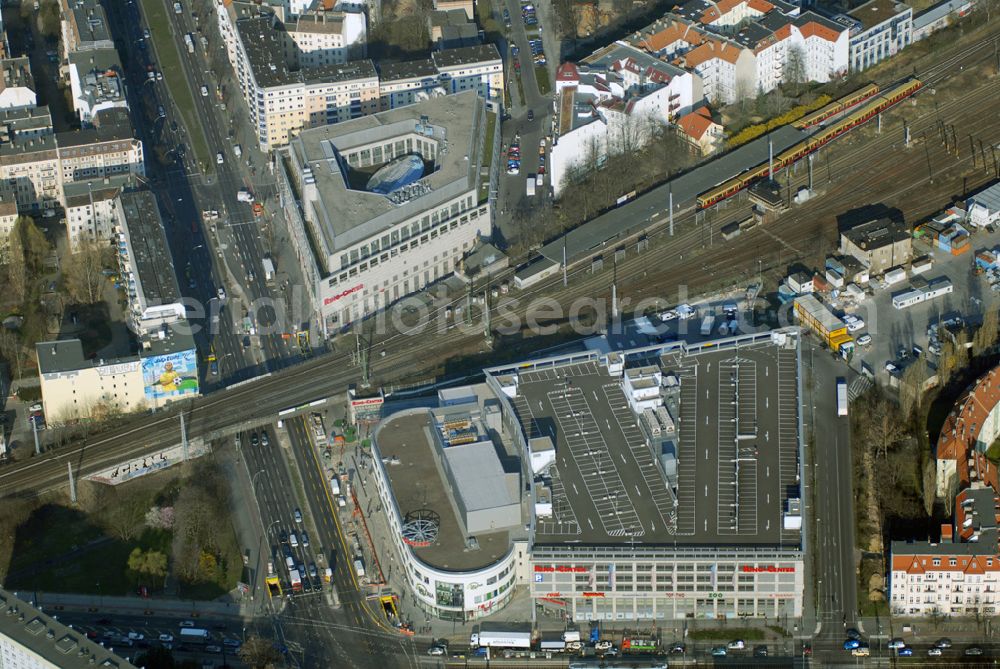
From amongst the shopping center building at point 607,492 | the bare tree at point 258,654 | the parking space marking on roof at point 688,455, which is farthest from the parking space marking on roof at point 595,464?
the bare tree at point 258,654

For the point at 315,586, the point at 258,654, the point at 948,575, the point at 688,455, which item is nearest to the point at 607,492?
the point at 688,455

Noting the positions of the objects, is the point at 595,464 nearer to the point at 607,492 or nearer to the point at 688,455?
the point at 607,492

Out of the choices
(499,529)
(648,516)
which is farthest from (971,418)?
(499,529)

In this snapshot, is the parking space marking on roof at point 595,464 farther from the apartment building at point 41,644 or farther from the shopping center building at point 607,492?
the apartment building at point 41,644

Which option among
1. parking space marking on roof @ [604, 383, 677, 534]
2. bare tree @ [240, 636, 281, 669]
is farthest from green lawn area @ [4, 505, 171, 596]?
parking space marking on roof @ [604, 383, 677, 534]

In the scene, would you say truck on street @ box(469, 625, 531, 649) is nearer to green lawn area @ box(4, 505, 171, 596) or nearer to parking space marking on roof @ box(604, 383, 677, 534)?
parking space marking on roof @ box(604, 383, 677, 534)

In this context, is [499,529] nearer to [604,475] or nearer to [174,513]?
[604,475]
